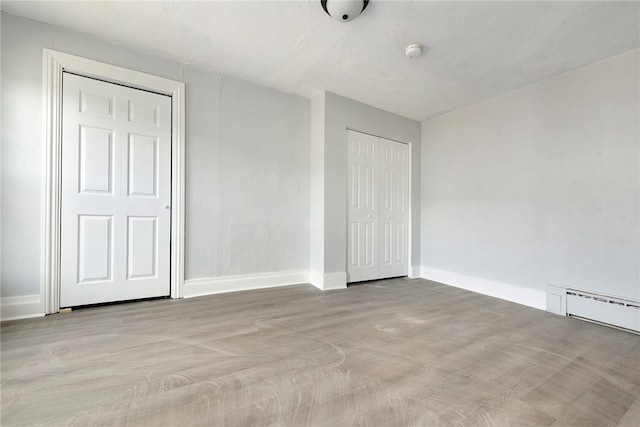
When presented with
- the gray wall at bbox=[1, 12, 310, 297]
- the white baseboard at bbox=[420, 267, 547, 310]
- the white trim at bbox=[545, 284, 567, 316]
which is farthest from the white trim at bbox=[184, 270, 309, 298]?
the white trim at bbox=[545, 284, 567, 316]

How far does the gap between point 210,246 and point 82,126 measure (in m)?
1.60

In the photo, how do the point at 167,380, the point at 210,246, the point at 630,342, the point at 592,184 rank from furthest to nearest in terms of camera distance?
the point at 210,246
the point at 592,184
the point at 630,342
the point at 167,380

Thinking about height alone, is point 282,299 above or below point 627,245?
below

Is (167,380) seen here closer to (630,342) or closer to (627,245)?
(630,342)

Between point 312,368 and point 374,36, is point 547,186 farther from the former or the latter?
point 312,368

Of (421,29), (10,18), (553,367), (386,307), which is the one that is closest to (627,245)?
(553,367)

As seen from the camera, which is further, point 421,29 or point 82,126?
point 82,126

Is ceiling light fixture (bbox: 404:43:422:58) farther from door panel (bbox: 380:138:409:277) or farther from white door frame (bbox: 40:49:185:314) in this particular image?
white door frame (bbox: 40:49:185:314)

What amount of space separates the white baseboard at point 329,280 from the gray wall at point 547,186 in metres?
1.55

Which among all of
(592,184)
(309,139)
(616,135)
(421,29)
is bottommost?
(592,184)

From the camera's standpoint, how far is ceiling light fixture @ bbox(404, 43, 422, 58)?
2.34 m

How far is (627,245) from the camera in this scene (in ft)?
7.56

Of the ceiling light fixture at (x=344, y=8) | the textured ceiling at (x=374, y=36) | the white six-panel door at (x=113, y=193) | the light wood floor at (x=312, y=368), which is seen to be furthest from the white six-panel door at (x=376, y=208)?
the white six-panel door at (x=113, y=193)

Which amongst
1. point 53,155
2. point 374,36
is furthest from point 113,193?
point 374,36
